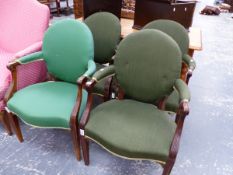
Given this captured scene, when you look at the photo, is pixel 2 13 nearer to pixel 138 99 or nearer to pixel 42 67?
pixel 42 67

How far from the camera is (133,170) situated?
5.17 feet

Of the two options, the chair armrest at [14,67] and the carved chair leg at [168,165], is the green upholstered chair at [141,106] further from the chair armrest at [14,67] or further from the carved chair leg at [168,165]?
the chair armrest at [14,67]

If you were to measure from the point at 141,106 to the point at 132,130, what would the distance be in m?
0.25

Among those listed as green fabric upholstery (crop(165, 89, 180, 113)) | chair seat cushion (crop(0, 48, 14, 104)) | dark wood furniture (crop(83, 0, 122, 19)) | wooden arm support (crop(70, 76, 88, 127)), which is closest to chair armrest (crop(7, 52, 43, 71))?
chair seat cushion (crop(0, 48, 14, 104))

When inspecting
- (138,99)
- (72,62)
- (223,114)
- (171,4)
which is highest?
(171,4)

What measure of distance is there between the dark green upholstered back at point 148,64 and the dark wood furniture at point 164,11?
55 centimetres

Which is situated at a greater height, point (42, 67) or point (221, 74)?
point (42, 67)

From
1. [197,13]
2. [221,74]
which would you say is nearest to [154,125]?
[221,74]

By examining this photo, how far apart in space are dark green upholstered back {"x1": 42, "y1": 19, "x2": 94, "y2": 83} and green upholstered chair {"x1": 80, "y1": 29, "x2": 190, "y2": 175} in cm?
23

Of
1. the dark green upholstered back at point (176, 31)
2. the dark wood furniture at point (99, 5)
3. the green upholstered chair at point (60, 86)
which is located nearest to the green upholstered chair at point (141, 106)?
the green upholstered chair at point (60, 86)

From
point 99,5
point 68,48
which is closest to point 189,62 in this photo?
point 68,48

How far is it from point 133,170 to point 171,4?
52.9 inches

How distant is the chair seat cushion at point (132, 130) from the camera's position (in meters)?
1.20

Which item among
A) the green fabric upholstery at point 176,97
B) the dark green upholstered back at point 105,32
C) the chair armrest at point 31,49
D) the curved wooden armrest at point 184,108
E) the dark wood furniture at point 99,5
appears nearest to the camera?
the curved wooden armrest at point 184,108
